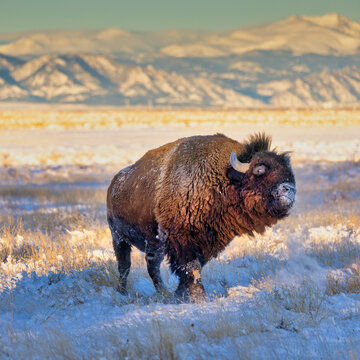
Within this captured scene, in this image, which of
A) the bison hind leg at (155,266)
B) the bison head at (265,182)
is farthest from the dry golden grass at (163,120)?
the bison head at (265,182)

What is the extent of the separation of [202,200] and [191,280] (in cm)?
87

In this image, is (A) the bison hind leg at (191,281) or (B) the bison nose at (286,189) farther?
(A) the bison hind leg at (191,281)

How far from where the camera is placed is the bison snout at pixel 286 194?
20.8 feet

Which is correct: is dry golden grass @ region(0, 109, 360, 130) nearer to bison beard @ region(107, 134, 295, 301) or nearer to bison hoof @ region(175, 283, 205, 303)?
bison beard @ region(107, 134, 295, 301)

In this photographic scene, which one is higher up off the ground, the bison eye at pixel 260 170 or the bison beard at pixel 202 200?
the bison eye at pixel 260 170

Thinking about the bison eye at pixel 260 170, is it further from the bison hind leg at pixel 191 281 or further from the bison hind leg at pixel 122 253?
the bison hind leg at pixel 122 253

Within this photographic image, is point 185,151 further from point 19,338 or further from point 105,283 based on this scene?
point 19,338

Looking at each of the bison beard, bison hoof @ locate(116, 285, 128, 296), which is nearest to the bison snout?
the bison beard

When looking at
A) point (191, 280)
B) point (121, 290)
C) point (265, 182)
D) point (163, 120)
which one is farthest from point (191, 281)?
point (163, 120)

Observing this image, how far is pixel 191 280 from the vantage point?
6508 millimetres

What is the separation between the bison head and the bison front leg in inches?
34.5

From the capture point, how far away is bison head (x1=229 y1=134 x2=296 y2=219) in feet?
21.0

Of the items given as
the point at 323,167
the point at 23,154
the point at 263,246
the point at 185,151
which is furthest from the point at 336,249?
the point at 23,154

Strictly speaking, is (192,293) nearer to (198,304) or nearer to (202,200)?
(198,304)
